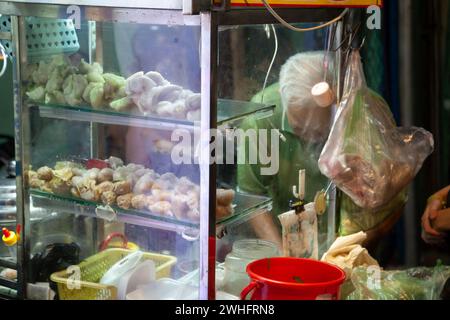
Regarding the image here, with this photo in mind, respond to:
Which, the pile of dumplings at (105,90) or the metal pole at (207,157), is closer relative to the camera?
the metal pole at (207,157)

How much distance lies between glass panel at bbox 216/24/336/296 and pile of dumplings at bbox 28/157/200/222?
15cm

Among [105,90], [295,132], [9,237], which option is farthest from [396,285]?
[9,237]

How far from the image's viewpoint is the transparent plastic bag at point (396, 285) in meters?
2.20

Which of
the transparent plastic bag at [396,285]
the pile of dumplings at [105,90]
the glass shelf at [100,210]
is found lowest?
the transparent plastic bag at [396,285]

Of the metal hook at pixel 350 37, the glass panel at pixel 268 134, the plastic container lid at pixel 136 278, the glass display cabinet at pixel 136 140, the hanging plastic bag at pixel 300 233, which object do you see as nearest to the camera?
the glass display cabinet at pixel 136 140

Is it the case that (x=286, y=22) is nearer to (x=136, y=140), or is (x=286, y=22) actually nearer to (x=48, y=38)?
(x=136, y=140)

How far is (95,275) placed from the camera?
2.19 meters

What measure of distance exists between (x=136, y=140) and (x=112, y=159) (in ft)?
0.41

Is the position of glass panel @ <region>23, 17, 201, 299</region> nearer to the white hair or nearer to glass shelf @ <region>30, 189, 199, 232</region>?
glass shelf @ <region>30, 189, 199, 232</region>

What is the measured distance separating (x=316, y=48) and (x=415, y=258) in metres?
1.56

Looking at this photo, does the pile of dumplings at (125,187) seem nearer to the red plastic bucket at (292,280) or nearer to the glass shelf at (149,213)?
the glass shelf at (149,213)

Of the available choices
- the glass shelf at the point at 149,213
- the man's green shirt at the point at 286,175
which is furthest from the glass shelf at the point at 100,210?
the man's green shirt at the point at 286,175

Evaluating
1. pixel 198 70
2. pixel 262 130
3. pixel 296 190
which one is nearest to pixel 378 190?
pixel 296 190

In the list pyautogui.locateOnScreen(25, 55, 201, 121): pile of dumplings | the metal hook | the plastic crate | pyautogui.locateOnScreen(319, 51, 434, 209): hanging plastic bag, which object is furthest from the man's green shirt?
the plastic crate
